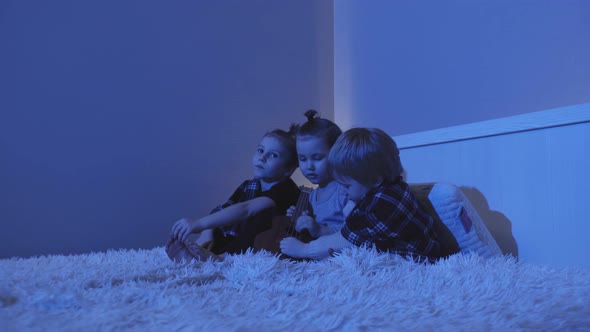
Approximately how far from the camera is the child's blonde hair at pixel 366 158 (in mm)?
1072

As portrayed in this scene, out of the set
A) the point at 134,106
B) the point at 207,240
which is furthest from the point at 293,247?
the point at 134,106

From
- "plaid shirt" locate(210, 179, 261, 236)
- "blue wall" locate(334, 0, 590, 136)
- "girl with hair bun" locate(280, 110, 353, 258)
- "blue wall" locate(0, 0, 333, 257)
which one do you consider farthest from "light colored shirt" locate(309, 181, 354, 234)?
"blue wall" locate(0, 0, 333, 257)

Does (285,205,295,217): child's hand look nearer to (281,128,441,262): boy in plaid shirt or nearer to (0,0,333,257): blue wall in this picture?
(281,128,441,262): boy in plaid shirt

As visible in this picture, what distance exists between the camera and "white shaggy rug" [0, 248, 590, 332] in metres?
0.56

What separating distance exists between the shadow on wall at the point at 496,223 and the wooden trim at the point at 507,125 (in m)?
0.16

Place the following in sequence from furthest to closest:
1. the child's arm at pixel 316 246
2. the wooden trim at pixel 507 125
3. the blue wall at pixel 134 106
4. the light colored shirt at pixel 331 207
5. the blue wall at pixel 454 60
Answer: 1. the blue wall at pixel 134 106
2. the light colored shirt at pixel 331 207
3. the blue wall at pixel 454 60
4. the child's arm at pixel 316 246
5. the wooden trim at pixel 507 125

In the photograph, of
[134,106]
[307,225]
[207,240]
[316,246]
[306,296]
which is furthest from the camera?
[134,106]

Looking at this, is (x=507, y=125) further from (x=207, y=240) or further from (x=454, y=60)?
(x=207, y=240)

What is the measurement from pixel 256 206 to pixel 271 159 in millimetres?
197

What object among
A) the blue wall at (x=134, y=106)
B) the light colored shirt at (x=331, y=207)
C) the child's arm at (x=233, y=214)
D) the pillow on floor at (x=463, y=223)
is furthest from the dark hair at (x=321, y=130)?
the blue wall at (x=134, y=106)

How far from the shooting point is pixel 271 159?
5.06 feet

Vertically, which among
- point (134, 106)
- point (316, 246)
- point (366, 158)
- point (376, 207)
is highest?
point (134, 106)

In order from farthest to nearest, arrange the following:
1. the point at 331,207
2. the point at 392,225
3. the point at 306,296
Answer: the point at 331,207
the point at 392,225
the point at 306,296

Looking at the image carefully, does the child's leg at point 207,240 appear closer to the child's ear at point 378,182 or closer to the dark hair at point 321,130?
the dark hair at point 321,130
